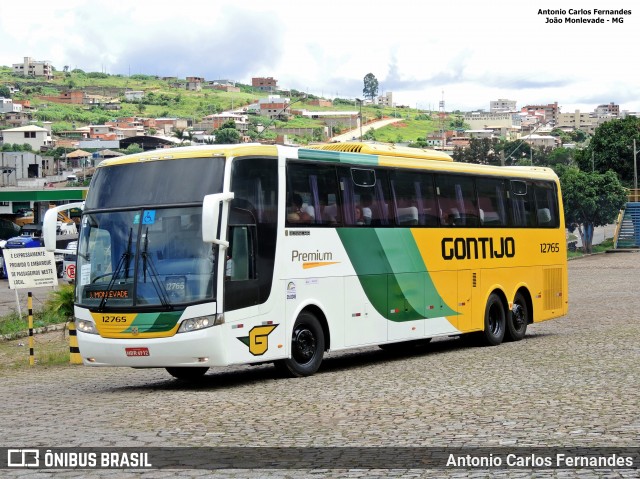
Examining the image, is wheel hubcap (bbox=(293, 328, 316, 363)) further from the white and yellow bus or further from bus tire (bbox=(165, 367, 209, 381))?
bus tire (bbox=(165, 367, 209, 381))

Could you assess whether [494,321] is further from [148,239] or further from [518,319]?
[148,239]

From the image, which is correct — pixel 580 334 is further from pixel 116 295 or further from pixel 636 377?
pixel 116 295

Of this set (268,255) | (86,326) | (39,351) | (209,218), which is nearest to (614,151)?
(39,351)

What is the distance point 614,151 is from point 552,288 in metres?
86.2

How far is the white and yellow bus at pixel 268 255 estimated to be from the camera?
15625 millimetres

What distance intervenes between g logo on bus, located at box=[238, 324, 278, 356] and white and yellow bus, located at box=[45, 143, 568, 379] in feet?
0.07

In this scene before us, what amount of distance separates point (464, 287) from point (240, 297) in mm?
7448

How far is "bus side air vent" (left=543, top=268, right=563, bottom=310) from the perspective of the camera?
1016 inches

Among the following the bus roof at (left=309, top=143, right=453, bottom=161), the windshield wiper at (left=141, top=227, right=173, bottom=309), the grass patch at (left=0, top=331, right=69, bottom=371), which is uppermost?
the bus roof at (left=309, top=143, right=453, bottom=161)

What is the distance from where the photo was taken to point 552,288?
2614cm

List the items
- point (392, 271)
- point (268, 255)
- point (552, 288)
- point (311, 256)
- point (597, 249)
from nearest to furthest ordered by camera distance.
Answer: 1. point (268, 255)
2. point (311, 256)
3. point (392, 271)
4. point (552, 288)
5. point (597, 249)

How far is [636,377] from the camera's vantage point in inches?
611

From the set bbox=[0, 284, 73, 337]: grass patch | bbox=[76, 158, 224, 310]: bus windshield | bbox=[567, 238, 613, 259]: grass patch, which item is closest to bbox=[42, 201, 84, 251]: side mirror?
bbox=[76, 158, 224, 310]: bus windshield

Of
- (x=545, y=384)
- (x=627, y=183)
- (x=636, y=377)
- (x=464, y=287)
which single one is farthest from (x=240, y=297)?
(x=627, y=183)
